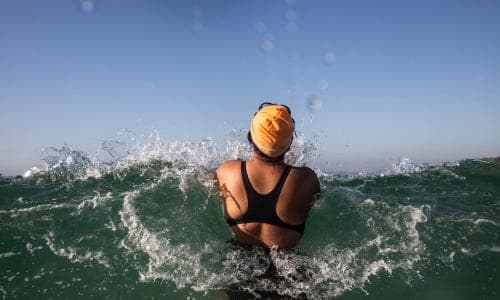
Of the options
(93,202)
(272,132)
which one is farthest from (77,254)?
(272,132)

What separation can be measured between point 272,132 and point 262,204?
0.73 meters

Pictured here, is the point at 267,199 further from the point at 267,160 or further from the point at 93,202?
the point at 93,202

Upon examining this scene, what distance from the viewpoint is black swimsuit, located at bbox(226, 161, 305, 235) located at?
3.67 metres

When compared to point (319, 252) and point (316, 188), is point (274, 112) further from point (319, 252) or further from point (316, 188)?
point (319, 252)

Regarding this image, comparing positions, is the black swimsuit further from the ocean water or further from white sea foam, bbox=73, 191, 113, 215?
white sea foam, bbox=73, 191, 113, 215

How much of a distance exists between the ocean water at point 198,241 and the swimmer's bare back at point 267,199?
221mm

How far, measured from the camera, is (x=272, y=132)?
381cm

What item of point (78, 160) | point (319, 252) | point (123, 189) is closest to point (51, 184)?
point (78, 160)

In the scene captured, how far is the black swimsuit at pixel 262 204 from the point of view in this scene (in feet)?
12.0

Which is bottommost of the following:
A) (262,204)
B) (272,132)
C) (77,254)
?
(77,254)

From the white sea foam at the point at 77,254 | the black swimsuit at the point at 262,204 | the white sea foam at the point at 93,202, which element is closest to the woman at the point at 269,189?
the black swimsuit at the point at 262,204

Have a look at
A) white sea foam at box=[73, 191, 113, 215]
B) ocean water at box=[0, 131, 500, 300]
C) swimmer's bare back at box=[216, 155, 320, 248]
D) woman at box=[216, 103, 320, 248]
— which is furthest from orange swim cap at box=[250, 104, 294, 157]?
white sea foam at box=[73, 191, 113, 215]

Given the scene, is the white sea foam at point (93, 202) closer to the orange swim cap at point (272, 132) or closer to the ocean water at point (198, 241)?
the ocean water at point (198, 241)


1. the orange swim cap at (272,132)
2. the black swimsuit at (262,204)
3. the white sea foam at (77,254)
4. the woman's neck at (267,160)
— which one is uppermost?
the orange swim cap at (272,132)
